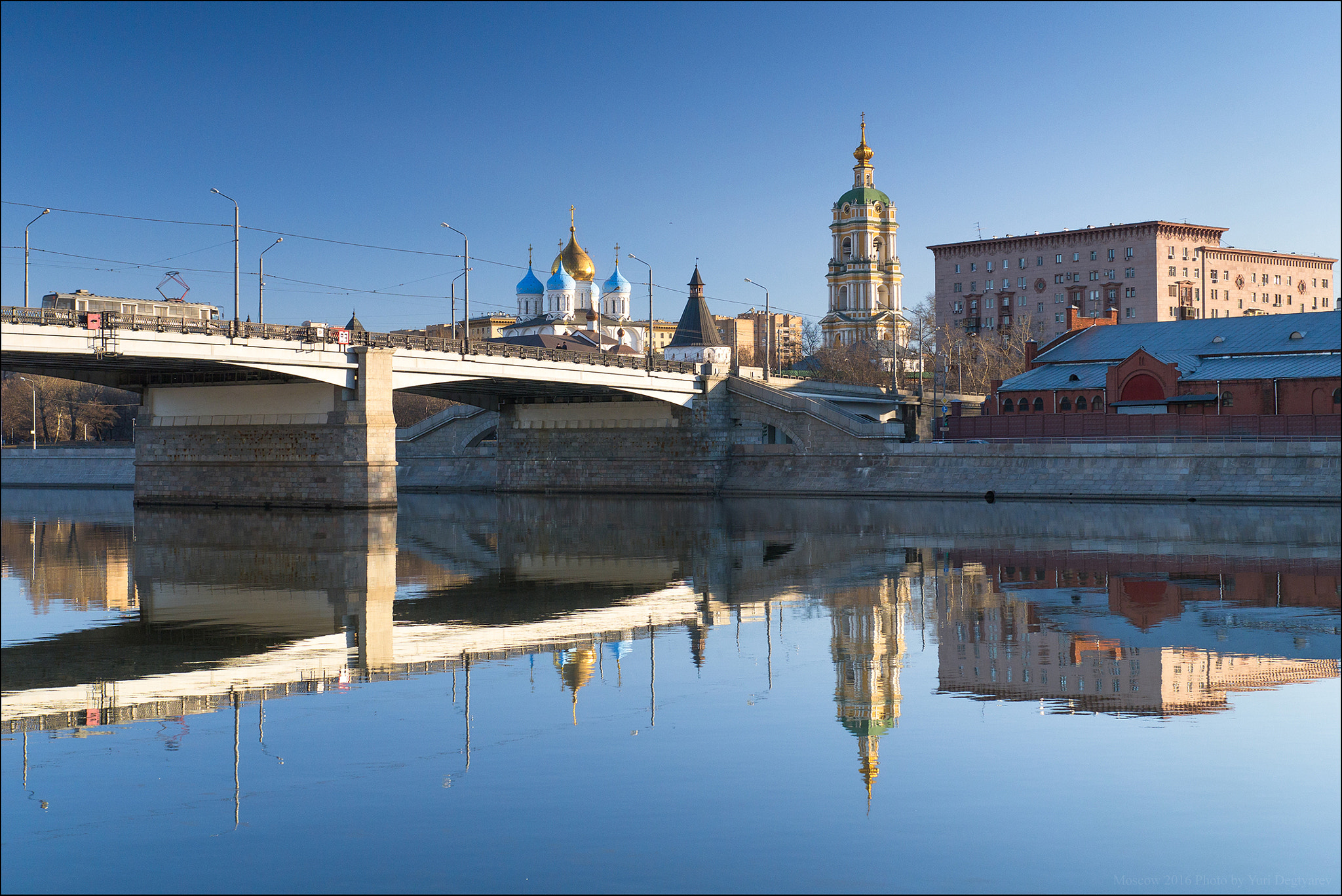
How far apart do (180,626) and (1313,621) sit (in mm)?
18669

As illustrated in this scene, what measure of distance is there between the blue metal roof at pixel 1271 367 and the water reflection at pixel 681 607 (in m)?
16.2

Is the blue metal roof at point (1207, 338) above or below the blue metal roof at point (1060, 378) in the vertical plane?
above

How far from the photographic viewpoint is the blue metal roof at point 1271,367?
60906mm

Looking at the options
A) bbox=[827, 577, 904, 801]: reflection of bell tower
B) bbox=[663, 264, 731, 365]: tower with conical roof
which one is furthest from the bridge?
bbox=[663, 264, 731, 365]: tower with conical roof

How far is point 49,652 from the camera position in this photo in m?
19.7

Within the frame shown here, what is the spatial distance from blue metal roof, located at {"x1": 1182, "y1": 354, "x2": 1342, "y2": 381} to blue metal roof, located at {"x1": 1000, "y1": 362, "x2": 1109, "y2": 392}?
19.7 ft

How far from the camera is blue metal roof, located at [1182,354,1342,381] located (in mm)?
60906

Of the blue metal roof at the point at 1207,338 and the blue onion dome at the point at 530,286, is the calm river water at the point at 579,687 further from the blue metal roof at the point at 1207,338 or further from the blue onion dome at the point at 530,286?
the blue onion dome at the point at 530,286

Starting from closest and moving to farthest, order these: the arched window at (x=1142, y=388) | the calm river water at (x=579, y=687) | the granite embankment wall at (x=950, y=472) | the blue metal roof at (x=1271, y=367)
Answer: the calm river water at (x=579, y=687), the granite embankment wall at (x=950, y=472), the blue metal roof at (x=1271, y=367), the arched window at (x=1142, y=388)

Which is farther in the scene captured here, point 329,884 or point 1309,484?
point 1309,484

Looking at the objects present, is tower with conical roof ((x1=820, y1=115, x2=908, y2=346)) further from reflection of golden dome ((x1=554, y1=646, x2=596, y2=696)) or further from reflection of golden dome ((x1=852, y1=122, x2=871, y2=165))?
reflection of golden dome ((x1=554, y1=646, x2=596, y2=696))

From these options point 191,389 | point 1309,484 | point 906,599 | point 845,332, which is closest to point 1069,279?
point 845,332

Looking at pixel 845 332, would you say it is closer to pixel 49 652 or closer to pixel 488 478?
pixel 488 478

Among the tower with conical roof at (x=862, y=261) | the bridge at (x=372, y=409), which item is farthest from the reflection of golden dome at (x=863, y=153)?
the bridge at (x=372, y=409)
